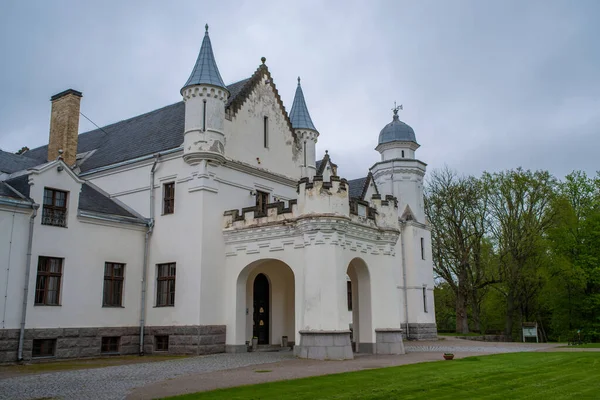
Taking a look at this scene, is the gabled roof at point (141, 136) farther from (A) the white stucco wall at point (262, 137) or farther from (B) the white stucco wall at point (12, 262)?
(B) the white stucco wall at point (12, 262)

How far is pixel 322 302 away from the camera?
2077 cm

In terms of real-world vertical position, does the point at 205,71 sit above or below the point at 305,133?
above

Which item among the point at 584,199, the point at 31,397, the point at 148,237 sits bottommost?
the point at 31,397

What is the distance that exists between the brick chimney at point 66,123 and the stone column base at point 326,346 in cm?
1699

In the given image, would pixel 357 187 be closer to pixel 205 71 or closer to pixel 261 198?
pixel 261 198

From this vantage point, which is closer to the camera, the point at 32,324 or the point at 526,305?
the point at 32,324

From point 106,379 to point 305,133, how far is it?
19.3 m

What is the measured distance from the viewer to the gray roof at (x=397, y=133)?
1570 inches

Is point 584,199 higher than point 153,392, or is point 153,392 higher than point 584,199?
point 584,199

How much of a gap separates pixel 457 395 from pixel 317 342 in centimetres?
957

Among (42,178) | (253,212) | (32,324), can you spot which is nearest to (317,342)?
(253,212)

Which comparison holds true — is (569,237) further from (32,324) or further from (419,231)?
(32,324)

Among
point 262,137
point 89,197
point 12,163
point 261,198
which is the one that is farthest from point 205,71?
point 12,163

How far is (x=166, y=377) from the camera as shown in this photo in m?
14.9
